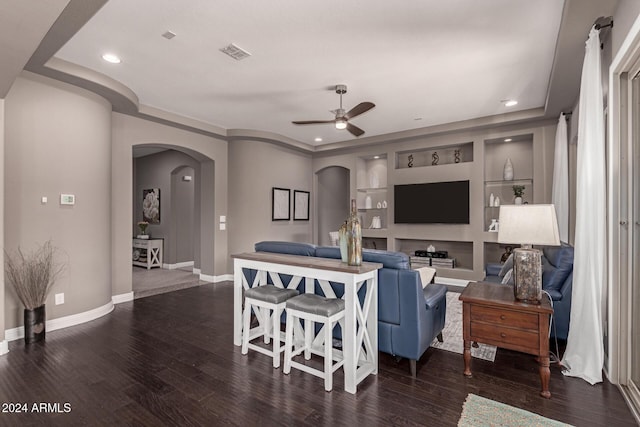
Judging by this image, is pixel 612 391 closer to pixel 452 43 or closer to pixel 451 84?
pixel 452 43

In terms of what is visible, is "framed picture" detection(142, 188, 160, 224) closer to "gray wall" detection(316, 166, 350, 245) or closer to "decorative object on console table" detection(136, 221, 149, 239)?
"decorative object on console table" detection(136, 221, 149, 239)

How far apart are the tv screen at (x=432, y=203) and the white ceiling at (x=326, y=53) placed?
1.52m

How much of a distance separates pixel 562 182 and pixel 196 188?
6574 millimetres

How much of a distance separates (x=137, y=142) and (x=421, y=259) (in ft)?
17.7

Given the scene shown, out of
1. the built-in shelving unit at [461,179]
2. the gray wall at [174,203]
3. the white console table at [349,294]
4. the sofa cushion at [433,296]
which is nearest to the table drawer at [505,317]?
the sofa cushion at [433,296]

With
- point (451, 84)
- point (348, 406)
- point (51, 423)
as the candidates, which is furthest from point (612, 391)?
point (51, 423)

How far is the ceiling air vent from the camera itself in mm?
3121

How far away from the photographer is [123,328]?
3.64 meters

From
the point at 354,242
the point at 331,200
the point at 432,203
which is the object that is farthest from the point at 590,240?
the point at 331,200

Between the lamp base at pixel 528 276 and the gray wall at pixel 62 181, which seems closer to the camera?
the lamp base at pixel 528 276

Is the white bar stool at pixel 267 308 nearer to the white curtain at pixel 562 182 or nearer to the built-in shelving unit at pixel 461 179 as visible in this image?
the white curtain at pixel 562 182

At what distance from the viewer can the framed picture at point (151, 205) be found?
7.83 meters

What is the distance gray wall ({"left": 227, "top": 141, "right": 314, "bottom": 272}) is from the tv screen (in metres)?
2.53

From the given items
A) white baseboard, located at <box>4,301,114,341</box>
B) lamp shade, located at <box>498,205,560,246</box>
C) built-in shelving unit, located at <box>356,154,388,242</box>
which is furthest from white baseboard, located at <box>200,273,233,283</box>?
lamp shade, located at <box>498,205,560,246</box>
